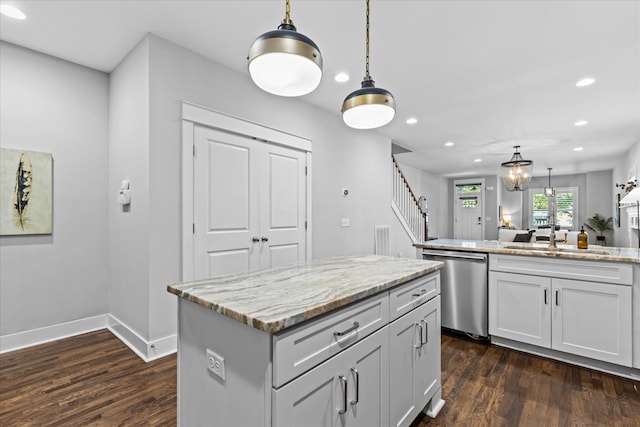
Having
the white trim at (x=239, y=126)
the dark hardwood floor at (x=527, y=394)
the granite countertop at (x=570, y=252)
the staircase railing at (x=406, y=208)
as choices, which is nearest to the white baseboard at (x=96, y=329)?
the white trim at (x=239, y=126)

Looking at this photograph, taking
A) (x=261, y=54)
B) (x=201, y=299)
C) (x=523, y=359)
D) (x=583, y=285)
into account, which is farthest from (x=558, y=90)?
(x=201, y=299)

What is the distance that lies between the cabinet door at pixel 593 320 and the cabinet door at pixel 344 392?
2.07 metres

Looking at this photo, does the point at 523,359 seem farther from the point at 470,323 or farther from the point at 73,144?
the point at 73,144

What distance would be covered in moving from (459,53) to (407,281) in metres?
2.38

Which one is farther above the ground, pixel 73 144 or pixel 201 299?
pixel 73 144

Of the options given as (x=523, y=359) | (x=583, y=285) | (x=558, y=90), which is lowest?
(x=523, y=359)

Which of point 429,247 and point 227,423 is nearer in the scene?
point 227,423

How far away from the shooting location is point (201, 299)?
1230 mm

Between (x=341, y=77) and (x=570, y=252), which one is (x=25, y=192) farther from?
(x=570, y=252)

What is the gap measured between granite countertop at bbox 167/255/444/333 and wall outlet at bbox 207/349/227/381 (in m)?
0.19

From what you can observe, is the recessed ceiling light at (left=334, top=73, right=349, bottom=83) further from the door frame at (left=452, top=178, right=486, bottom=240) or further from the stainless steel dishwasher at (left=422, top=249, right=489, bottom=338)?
the door frame at (left=452, top=178, right=486, bottom=240)

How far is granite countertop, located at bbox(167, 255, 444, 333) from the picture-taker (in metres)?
1.06

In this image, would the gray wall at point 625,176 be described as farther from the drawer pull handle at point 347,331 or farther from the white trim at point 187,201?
the white trim at point 187,201

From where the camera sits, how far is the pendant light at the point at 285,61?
1.21 m
